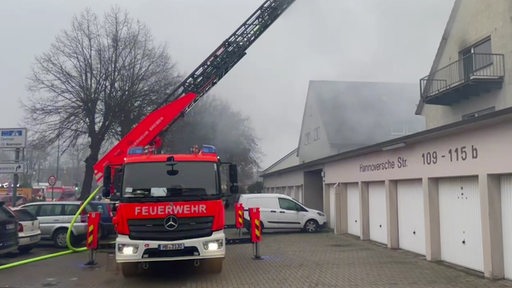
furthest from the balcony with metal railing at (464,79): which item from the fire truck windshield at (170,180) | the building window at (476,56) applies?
the fire truck windshield at (170,180)

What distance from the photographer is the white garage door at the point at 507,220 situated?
8789 millimetres

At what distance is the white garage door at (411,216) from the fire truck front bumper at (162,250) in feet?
19.3

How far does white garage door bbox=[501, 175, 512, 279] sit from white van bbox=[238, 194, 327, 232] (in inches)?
418

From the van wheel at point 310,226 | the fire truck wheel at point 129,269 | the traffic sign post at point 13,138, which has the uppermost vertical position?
the traffic sign post at point 13,138

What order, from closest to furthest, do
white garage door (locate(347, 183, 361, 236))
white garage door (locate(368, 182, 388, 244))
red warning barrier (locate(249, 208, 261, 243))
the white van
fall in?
1. red warning barrier (locate(249, 208, 261, 243))
2. white garage door (locate(368, 182, 388, 244))
3. white garage door (locate(347, 183, 361, 236))
4. the white van

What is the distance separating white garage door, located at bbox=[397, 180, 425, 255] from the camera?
12328mm

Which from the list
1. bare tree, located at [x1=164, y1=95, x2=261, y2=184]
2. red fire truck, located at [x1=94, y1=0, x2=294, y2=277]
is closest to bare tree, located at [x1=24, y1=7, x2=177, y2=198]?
bare tree, located at [x1=164, y1=95, x2=261, y2=184]

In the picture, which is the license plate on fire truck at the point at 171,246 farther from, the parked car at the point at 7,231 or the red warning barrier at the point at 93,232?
the parked car at the point at 7,231

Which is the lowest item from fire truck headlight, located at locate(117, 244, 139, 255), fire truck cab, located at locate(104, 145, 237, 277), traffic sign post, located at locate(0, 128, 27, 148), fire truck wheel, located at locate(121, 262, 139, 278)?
fire truck wheel, located at locate(121, 262, 139, 278)

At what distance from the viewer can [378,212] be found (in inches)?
591

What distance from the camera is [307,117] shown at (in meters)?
38.2

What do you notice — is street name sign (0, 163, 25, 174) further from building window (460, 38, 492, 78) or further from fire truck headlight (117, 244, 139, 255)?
building window (460, 38, 492, 78)

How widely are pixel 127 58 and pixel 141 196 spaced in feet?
60.0

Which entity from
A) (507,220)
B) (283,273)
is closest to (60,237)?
(283,273)
